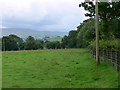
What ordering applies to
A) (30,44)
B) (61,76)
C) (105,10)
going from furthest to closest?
(30,44), (105,10), (61,76)

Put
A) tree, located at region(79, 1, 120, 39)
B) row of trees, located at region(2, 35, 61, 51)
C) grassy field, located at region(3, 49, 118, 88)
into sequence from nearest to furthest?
grassy field, located at region(3, 49, 118, 88), tree, located at region(79, 1, 120, 39), row of trees, located at region(2, 35, 61, 51)

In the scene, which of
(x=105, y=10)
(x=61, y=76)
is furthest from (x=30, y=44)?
(x=61, y=76)

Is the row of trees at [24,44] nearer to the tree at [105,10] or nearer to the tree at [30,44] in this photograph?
the tree at [30,44]

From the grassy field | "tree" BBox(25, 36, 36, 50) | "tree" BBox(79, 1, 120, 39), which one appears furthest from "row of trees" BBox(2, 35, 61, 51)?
the grassy field

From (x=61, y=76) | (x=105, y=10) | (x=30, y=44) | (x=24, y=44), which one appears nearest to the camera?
(x=61, y=76)

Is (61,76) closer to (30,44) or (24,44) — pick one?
(30,44)

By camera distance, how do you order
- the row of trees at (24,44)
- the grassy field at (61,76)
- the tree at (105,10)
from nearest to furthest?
the grassy field at (61,76) < the tree at (105,10) < the row of trees at (24,44)

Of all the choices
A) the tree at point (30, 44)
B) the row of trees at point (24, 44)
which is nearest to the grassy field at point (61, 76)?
the row of trees at point (24, 44)

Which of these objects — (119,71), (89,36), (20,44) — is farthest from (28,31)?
(119,71)

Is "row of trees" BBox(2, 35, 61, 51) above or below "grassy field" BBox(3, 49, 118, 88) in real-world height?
above

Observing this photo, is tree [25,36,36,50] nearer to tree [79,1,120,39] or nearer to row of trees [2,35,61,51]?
row of trees [2,35,61,51]

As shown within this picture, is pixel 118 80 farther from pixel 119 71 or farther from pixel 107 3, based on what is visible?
pixel 107 3

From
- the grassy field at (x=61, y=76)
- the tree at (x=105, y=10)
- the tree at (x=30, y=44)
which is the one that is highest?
the tree at (x=105, y=10)

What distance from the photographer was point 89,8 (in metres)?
24.5
